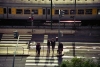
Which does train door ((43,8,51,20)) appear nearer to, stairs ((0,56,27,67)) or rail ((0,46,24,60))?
rail ((0,46,24,60))

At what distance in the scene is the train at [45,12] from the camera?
164 ft

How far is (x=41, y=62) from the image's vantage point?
32.5 m

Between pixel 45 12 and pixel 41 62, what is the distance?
18333mm

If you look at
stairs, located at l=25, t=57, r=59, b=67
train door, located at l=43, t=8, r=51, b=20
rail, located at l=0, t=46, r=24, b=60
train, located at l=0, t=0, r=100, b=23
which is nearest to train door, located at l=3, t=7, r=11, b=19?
train, located at l=0, t=0, r=100, b=23

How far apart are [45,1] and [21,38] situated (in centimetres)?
1132

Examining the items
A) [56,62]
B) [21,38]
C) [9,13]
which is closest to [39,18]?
[9,13]

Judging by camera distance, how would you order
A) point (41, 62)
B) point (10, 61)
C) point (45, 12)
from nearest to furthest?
point (41, 62)
point (10, 61)
point (45, 12)

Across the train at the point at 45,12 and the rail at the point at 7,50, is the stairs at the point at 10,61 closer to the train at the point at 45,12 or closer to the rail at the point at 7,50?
the rail at the point at 7,50

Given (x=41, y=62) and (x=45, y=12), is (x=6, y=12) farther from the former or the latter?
(x=41, y=62)

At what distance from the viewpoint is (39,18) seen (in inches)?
1971

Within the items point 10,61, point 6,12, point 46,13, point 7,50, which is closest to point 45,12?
point 46,13

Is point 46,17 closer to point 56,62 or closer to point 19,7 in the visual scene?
point 19,7

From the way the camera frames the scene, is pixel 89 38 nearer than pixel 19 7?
Yes

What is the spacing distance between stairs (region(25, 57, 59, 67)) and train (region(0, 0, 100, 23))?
16567 mm
